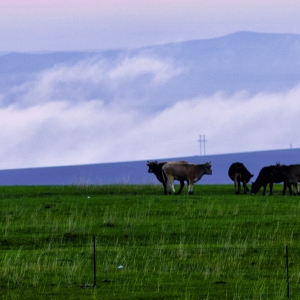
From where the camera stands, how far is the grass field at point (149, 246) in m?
20.8

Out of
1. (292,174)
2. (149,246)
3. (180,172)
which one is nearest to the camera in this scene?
(149,246)

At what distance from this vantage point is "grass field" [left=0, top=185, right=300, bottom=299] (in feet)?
68.2

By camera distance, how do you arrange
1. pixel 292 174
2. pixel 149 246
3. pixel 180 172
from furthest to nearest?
pixel 180 172, pixel 292 174, pixel 149 246

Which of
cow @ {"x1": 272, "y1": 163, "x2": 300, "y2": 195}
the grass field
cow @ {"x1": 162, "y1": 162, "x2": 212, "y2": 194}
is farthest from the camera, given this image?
cow @ {"x1": 162, "y1": 162, "x2": 212, "y2": 194}

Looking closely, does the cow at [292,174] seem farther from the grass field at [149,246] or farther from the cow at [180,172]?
the cow at [180,172]

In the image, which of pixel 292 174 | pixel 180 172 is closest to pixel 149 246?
pixel 292 174

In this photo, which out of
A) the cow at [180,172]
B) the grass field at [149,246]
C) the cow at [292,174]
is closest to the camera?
the grass field at [149,246]

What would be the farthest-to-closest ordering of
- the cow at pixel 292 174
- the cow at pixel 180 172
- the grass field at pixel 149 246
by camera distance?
the cow at pixel 180 172 < the cow at pixel 292 174 < the grass field at pixel 149 246

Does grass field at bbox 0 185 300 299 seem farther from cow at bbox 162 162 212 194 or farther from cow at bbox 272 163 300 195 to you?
cow at bbox 272 163 300 195

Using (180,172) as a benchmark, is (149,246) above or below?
below

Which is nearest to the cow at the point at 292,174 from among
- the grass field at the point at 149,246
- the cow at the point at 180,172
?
the grass field at the point at 149,246

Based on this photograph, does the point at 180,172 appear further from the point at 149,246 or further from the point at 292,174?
the point at 149,246

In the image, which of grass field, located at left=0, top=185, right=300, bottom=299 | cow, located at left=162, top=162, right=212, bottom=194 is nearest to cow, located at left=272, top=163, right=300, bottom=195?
grass field, located at left=0, top=185, right=300, bottom=299

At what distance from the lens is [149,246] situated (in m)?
28.8
